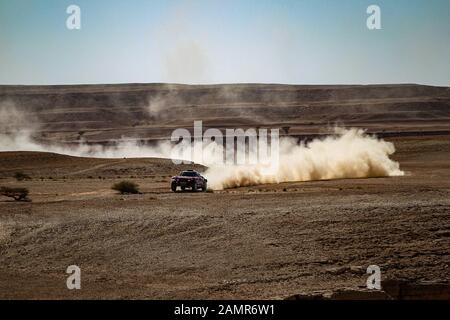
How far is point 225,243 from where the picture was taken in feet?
80.0

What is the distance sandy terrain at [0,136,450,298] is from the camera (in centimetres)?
2012

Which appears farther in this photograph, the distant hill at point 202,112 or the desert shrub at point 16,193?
the distant hill at point 202,112

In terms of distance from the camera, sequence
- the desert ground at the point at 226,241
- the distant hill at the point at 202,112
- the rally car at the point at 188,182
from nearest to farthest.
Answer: the desert ground at the point at 226,241 < the rally car at the point at 188,182 < the distant hill at the point at 202,112

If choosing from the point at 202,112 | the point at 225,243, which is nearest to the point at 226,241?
the point at 225,243

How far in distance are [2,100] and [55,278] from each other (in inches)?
6991

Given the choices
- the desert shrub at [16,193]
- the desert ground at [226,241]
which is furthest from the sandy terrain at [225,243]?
the desert shrub at [16,193]

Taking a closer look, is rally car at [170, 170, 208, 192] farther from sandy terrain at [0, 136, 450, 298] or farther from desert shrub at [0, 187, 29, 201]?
desert shrub at [0, 187, 29, 201]

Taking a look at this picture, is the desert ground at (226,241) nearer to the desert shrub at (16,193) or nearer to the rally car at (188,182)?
the desert shrub at (16,193)

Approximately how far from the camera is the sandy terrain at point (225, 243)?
20.1 meters

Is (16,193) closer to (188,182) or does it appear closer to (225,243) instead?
(188,182)

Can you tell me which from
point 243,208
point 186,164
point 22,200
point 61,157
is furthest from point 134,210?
point 61,157
